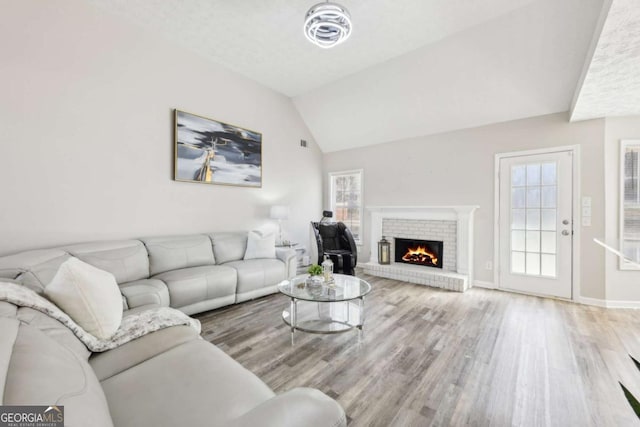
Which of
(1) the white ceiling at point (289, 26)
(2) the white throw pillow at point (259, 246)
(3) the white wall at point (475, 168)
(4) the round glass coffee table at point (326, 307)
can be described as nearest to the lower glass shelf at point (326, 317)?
(4) the round glass coffee table at point (326, 307)

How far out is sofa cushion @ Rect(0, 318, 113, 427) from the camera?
0.55m

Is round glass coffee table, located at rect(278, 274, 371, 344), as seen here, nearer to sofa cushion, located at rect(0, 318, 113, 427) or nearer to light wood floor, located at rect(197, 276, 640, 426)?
light wood floor, located at rect(197, 276, 640, 426)

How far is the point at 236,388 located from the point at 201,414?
0.55 ft

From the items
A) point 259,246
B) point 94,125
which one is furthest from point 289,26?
point 259,246

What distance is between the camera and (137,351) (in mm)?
1421

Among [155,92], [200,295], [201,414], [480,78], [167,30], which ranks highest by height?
[167,30]

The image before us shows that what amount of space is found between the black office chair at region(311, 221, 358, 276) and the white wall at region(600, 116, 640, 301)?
311 centimetres

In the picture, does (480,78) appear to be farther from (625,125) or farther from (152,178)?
(152,178)

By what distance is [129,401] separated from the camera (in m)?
1.02

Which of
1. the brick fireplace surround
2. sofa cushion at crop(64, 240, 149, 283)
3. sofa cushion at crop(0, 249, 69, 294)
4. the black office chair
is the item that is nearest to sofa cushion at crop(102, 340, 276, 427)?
sofa cushion at crop(0, 249, 69, 294)

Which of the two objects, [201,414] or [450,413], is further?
[450,413]

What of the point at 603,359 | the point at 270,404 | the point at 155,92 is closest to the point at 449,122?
the point at 603,359
